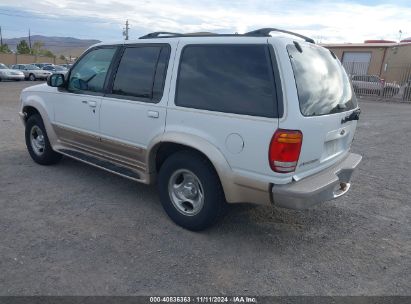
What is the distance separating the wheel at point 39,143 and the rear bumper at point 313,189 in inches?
151

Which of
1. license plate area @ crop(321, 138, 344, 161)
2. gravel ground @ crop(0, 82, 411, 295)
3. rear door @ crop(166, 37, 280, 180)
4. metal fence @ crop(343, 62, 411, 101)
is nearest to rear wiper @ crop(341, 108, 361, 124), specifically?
license plate area @ crop(321, 138, 344, 161)

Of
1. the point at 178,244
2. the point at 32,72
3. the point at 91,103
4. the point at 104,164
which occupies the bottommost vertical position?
the point at 178,244

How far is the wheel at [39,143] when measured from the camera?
17.7 ft

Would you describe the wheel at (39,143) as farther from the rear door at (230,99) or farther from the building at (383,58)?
the building at (383,58)

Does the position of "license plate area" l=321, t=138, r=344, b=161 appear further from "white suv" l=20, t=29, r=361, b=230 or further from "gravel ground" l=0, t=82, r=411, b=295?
"gravel ground" l=0, t=82, r=411, b=295

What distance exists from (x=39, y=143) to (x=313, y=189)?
4.41 meters

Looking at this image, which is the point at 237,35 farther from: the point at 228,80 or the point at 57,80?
the point at 57,80

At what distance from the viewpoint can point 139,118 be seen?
385cm

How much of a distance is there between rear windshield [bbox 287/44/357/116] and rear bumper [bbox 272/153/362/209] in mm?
605

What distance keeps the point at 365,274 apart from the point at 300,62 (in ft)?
6.37

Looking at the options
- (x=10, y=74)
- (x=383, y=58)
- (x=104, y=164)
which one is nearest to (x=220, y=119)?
(x=104, y=164)

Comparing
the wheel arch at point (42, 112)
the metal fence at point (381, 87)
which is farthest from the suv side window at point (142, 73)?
the metal fence at point (381, 87)

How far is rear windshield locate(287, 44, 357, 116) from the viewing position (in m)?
3.07

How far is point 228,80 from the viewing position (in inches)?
127
